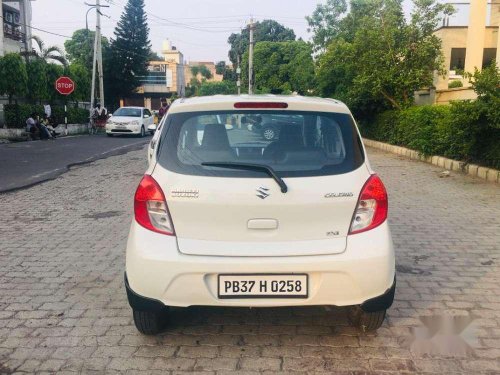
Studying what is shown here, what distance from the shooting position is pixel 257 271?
3148 mm

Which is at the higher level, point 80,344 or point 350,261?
point 350,261

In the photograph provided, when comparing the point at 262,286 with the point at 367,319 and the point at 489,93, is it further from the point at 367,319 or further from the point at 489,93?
Result: the point at 489,93

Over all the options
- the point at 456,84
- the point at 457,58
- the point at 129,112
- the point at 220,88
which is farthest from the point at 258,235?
the point at 220,88

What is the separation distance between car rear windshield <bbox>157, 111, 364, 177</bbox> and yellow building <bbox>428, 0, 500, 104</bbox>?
1194 cm

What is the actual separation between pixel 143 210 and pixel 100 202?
5757 mm

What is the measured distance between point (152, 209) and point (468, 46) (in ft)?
65.0

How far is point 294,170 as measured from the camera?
3309mm

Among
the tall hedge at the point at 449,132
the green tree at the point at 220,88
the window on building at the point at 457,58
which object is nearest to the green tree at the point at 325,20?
the window on building at the point at 457,58

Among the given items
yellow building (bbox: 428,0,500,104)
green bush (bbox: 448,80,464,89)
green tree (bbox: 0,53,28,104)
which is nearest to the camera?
yellow building (bbox: 428,0,500,104)

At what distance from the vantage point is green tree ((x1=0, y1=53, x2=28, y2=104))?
22.7m

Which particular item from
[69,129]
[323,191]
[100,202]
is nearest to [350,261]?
[323,191]

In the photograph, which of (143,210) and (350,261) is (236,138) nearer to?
(143,210)

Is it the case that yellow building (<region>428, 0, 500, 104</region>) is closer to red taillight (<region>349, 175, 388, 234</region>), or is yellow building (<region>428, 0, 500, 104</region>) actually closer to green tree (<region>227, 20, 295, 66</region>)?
red taillight (<region>349, 175, 388, 234</region>)

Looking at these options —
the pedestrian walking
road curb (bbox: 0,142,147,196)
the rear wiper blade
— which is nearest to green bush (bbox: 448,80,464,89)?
road curb (bbox: 0,142,147,196)
